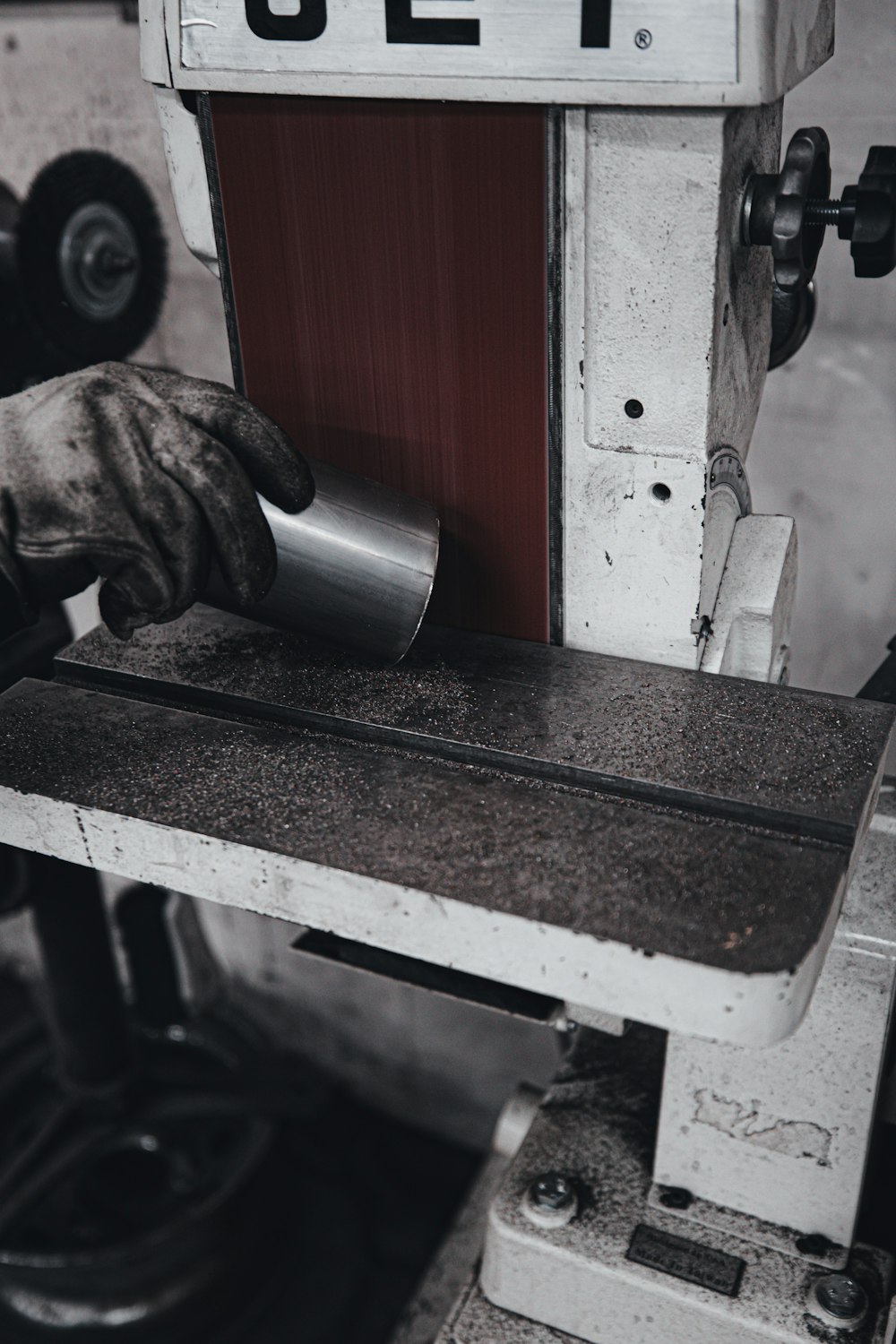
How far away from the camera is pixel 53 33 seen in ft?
5.44

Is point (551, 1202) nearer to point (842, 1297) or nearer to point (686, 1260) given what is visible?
point (686, 1260)

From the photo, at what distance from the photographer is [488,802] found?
2.71 feet

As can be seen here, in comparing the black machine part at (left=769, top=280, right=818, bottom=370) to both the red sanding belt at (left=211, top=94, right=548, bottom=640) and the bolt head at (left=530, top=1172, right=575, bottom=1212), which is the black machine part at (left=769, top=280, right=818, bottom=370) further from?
the bolt head at (left=530, top=1172, right=575, bottom=1212)

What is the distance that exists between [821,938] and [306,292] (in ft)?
2.11

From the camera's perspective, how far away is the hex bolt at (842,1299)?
3.14 ft

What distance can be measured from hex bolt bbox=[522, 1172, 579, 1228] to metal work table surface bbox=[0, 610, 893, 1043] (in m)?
0.40

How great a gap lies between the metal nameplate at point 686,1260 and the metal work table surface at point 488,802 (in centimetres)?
42

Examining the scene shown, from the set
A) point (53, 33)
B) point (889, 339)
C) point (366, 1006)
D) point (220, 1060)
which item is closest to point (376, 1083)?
point (366, 1006)

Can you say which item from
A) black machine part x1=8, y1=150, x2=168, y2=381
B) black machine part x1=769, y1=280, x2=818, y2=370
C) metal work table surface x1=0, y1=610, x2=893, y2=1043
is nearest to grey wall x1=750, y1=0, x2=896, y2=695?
black machine part x1=769, y1=280, x2=818, y2=370

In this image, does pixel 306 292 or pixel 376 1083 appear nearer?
pixel 306 292

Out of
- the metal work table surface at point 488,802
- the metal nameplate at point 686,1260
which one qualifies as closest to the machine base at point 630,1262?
the metal nameplate at point 686,1260

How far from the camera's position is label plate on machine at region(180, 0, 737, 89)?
0.77 meters

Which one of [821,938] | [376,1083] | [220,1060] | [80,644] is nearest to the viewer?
[821,938]

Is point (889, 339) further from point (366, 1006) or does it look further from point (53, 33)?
point (366, 1006)
